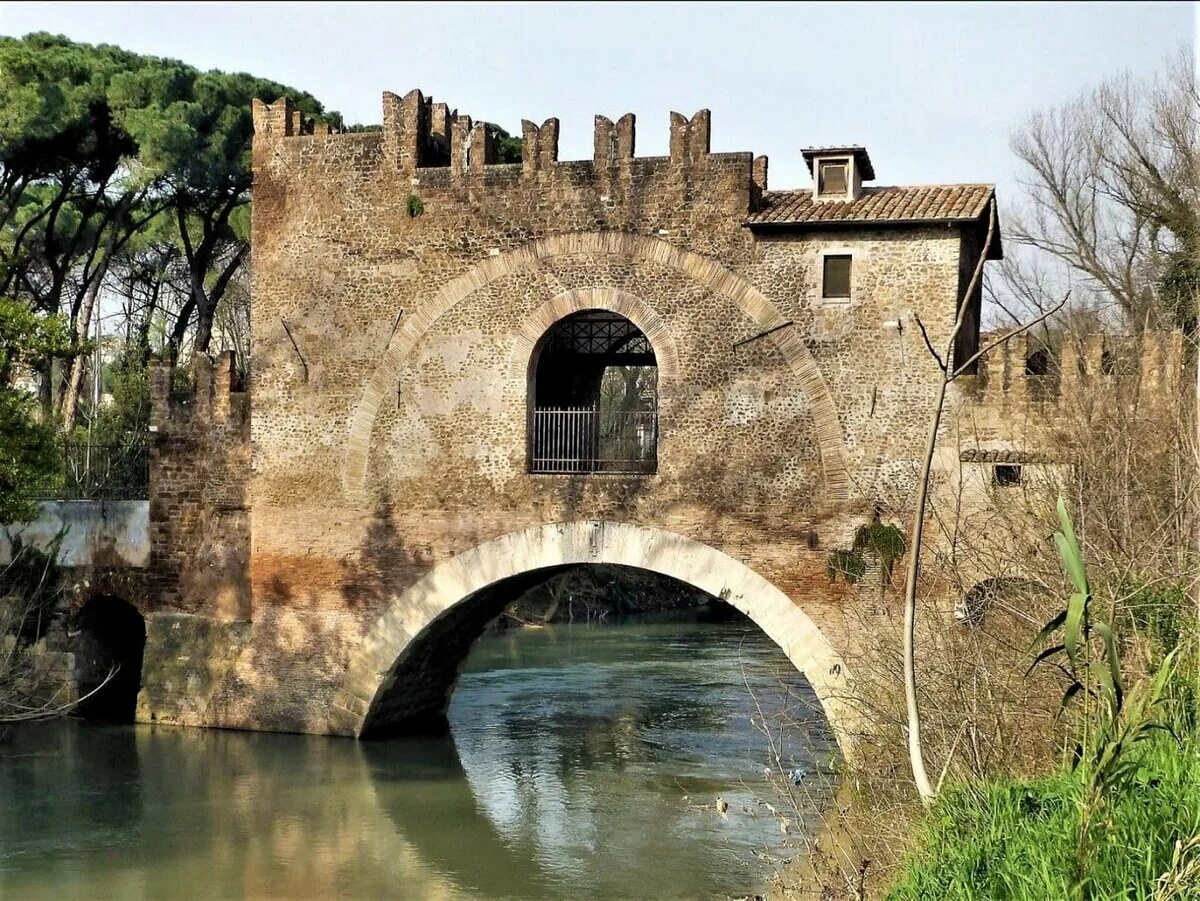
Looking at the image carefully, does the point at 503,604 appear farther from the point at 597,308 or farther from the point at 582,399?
the point at 597,308

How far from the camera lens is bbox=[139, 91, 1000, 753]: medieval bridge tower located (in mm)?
15219

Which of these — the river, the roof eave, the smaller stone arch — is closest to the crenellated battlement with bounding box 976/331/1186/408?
the roof eave

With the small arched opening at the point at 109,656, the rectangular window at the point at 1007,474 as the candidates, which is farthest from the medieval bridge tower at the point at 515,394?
the small arched opening at the point at 109,656

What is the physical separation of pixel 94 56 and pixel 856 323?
16.3 metres

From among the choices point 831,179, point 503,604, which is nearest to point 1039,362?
point 831,179

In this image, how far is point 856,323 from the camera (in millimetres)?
15180

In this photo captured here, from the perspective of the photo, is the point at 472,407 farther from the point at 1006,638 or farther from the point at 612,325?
the point at 1006,638

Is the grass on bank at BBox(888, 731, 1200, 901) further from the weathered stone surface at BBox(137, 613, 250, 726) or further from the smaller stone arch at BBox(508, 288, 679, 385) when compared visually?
the weathered stone surface at BBox(137, 613, 250, 726)

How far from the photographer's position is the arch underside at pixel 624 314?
15289mm

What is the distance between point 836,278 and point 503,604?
6.06 metres

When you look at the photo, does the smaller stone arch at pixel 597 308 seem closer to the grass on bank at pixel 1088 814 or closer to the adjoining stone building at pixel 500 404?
the adjoining stone building at pixel 500 404

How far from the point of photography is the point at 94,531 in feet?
60.9

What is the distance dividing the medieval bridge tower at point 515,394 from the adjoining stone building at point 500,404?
30 mm

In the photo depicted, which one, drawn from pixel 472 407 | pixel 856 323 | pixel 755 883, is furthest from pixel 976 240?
pixel 755 883
